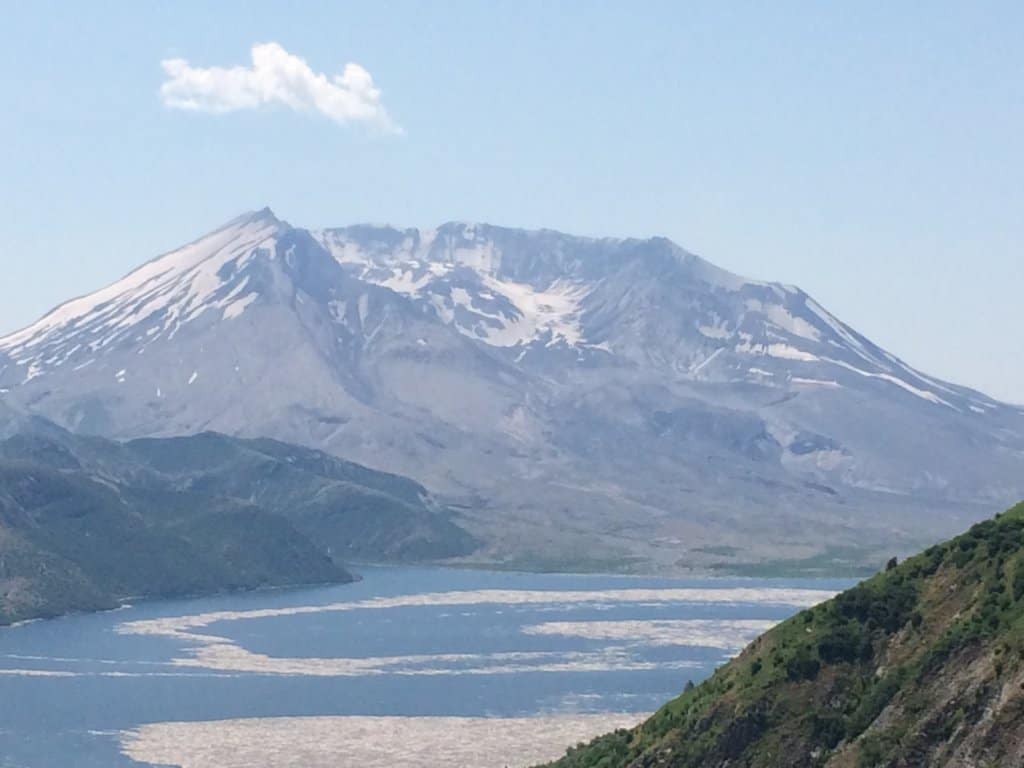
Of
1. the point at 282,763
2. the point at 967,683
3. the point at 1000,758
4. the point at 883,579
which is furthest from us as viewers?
the point at 282,763

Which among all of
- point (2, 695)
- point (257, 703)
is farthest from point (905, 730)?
point (2, 695)

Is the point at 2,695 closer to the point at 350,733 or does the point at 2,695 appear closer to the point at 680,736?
the point at 350,733

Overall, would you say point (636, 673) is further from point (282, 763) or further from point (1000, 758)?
point (1000, 758)

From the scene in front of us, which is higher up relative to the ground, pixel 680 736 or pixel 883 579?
pixel 883 579

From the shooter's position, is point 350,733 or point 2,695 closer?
point 350,733

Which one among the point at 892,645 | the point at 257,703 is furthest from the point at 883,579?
the point at 257,703

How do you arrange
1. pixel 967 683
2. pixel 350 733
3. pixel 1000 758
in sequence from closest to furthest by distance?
1. pixel 1000 758
2. pixel 967 683
3. pixel 350 733
